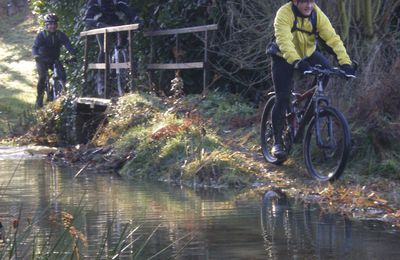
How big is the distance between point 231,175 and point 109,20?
8.75 metres

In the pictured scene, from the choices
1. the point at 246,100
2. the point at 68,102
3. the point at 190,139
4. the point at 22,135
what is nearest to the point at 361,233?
the point at 190,139

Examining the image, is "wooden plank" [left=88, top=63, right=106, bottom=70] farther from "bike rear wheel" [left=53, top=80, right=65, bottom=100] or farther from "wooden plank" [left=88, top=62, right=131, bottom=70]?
"bike rear wheel" [left=53, top=80, right=65, bottom=100]

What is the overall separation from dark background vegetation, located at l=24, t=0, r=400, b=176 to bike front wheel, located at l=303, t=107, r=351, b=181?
50cm

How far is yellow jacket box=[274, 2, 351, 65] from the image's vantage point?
437 inches

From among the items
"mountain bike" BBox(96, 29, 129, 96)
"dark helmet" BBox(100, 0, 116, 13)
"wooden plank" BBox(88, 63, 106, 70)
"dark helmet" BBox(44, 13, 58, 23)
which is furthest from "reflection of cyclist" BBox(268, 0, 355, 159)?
"dark helmet" BBox(44, 13, 58, 23)

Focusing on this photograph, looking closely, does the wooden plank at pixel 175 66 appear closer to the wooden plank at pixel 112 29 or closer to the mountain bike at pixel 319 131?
the wooden plank at pixel 112 29

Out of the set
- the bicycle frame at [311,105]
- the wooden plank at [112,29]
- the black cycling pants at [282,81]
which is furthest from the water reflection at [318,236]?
the wooden plank at [112,29]

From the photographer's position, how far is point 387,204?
31.6ft

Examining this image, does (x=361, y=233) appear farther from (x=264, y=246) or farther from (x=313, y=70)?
(x=313, y=70)

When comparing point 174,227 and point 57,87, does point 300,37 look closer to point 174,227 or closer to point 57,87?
point 174,227

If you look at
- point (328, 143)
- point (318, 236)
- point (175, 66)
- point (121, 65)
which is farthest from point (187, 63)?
point (318, 236)

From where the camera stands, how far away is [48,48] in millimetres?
23312

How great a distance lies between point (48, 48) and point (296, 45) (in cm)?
1250

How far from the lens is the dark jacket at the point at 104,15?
19766 millimetres
